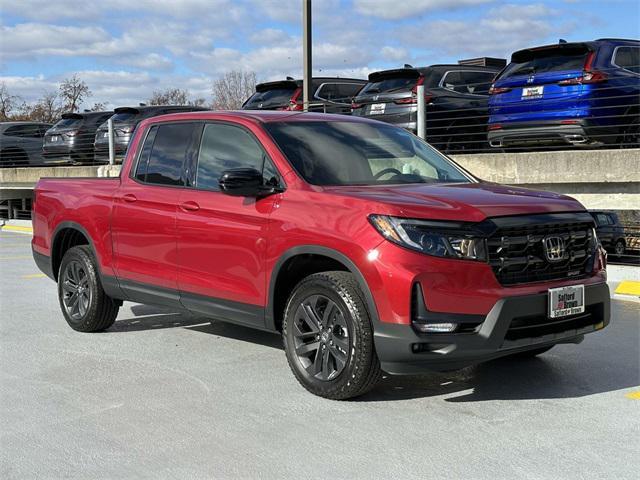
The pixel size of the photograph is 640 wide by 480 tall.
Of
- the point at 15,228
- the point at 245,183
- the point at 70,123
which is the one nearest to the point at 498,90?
the point at 245,183

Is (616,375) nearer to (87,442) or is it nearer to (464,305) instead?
(464,305)

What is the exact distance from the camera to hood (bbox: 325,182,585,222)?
4.87 m

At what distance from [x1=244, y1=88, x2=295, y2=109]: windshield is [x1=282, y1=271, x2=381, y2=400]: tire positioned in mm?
11385

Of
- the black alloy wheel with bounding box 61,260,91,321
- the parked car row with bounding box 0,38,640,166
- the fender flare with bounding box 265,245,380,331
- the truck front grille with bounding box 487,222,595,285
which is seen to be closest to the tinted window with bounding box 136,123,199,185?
the black alloy wheel with bounding box 61,260,91,321

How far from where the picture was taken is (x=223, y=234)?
5.89 meters

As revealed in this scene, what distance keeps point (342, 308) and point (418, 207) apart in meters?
0.75

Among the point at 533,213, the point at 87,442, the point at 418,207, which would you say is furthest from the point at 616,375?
the point at 87,442

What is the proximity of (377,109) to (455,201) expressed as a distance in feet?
29.3

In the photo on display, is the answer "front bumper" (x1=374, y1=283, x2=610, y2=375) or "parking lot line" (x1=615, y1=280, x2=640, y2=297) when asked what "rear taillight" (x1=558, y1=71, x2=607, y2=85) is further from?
"front bumper" (x1=374, y1=283, x2=610, y2=375)

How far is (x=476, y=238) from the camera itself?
484 cm

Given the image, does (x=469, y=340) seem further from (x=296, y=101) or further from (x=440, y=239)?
(x=296, y=101)

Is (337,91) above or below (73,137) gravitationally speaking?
above

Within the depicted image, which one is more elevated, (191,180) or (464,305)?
(191,180)

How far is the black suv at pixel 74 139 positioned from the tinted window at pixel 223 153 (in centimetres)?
1527
